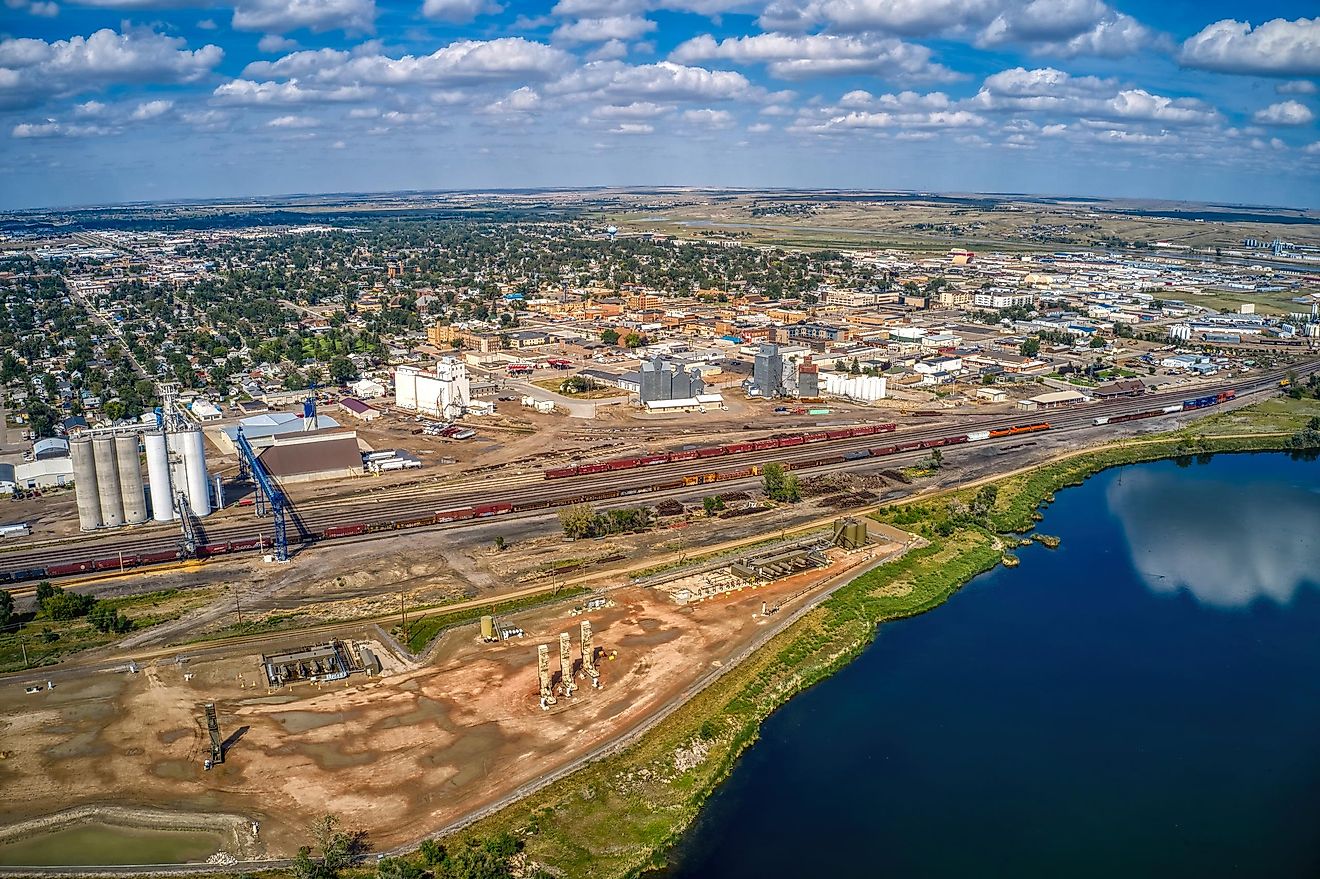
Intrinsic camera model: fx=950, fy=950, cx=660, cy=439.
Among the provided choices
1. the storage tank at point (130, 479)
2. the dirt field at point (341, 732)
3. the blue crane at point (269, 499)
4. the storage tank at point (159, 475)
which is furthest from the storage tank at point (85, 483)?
the dirt field at point (341, 732)

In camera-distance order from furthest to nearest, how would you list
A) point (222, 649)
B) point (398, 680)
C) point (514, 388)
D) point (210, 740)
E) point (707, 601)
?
point (514, 388)
point (707, 601)
point (222, 649)
point (398, 680)
point (210, 740)

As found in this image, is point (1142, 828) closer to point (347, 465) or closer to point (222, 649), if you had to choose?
point (222, 649)

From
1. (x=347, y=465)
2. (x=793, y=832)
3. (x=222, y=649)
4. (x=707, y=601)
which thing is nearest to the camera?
(x=793, y=832)

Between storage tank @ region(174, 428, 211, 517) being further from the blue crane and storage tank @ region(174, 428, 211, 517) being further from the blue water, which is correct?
the blue water

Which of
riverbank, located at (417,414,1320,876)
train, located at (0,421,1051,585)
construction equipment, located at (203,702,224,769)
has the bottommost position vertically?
riverbank, located at (417,414,1320,876)

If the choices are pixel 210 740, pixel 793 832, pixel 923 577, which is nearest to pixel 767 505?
pixel 923 577

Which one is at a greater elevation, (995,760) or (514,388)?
(514,388)

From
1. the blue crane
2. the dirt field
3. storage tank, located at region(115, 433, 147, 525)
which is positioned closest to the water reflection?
the dirt field

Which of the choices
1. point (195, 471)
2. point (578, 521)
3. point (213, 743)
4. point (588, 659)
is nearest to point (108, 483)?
point (195, 471)
